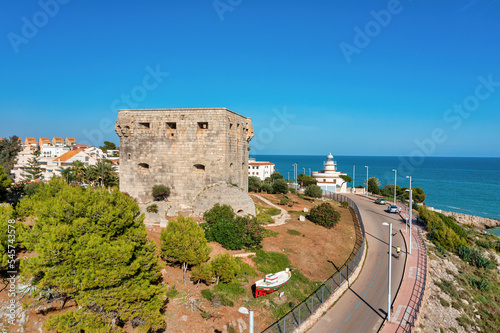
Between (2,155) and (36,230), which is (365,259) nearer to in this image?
(36,230)

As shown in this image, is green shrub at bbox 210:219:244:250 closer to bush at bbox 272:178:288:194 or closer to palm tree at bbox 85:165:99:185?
palm tree at bbox 85:165:99:185

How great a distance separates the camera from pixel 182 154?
30.4 meters

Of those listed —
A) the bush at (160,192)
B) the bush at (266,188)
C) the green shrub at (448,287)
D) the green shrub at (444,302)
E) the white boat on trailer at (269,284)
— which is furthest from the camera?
the bush at (266,188)

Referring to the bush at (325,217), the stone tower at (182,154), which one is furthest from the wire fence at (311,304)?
the stone tower at (182,154)

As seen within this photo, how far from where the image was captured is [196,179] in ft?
99.2

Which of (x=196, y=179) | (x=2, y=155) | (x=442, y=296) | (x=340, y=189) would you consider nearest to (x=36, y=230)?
(x=196, y=179)

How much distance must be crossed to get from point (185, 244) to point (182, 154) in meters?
15.3

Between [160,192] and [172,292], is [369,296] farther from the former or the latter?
[160,192]

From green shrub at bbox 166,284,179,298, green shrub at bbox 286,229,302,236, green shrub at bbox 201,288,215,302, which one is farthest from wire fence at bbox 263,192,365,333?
green shrub at bbox 286,229,302,236

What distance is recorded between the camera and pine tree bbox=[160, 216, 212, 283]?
16.8 metres

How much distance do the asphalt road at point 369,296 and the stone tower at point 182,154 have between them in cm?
1259

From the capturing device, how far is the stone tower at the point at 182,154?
29688 millimetres

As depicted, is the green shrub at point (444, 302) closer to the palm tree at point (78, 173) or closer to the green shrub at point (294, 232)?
the green shrub at point (294, 232)

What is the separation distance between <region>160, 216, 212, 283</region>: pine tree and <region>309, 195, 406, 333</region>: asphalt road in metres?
7.73
